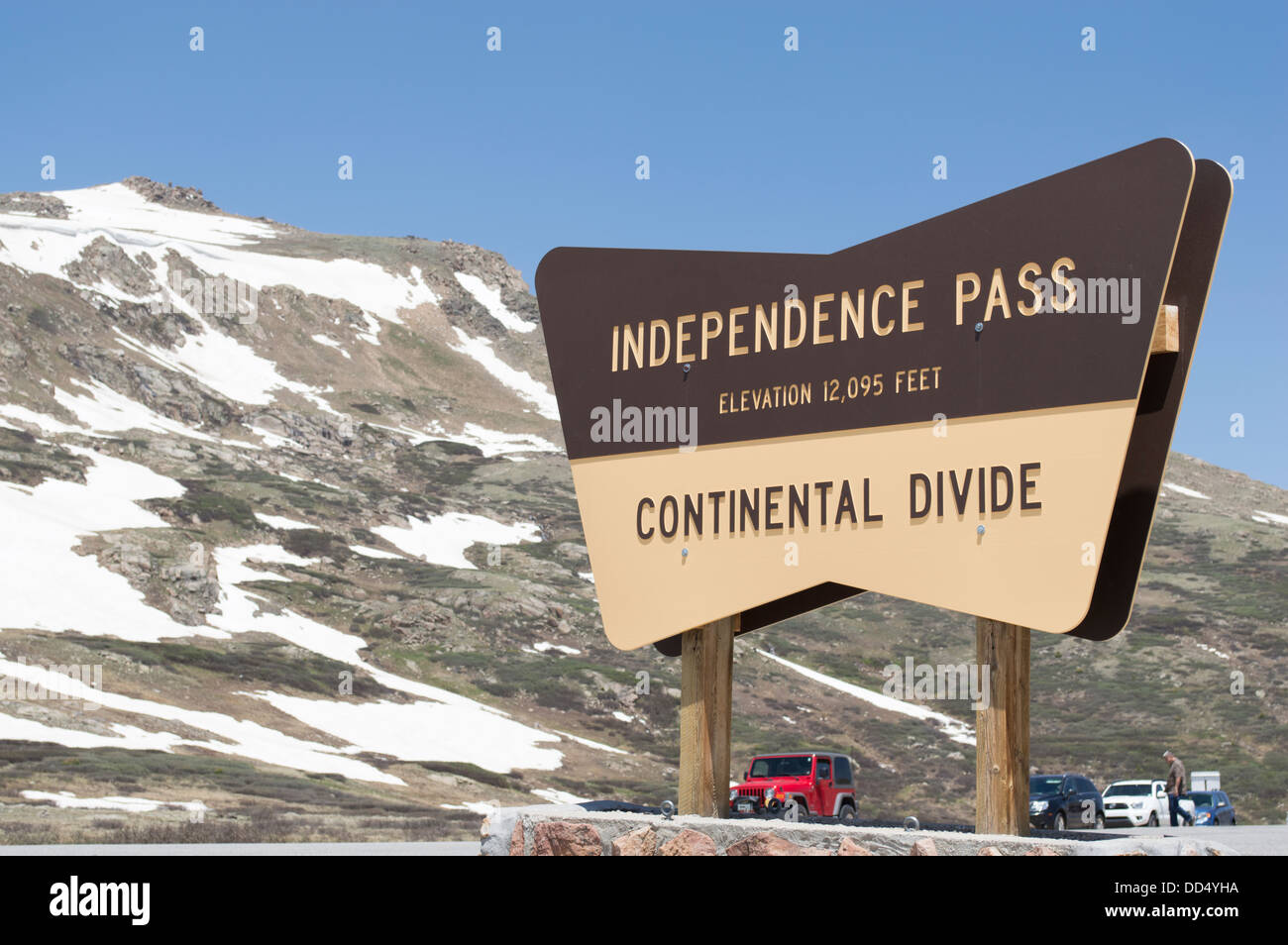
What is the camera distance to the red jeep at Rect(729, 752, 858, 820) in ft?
74.1

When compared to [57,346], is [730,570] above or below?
below

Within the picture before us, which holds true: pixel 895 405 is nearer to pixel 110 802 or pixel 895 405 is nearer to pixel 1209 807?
pixel 110 802

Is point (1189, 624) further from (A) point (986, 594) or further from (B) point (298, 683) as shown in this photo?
(A) point (986, 594)

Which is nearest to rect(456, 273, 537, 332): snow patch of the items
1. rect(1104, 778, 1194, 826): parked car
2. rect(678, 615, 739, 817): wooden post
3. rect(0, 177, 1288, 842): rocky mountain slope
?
rect(0, 177, 1288, 842): rocky mountain slope

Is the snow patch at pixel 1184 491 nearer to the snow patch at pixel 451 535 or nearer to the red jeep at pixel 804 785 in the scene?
the snow patch at pixel 451 535

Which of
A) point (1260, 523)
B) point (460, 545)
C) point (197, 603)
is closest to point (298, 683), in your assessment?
point (197, 603)

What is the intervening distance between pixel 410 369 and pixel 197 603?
77.5m

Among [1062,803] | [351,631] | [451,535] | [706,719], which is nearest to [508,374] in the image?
[451,535]

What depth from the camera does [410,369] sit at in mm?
127500

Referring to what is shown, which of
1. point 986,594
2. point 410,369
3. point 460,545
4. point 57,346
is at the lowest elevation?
point 986,594

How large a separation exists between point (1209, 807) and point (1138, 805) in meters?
1.64
